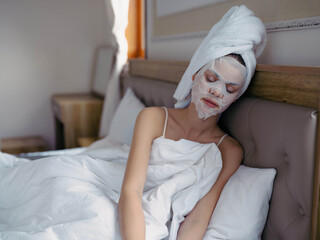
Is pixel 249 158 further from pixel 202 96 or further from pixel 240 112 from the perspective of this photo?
pixel 202 96

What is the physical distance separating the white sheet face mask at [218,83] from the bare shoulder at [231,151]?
0.14m

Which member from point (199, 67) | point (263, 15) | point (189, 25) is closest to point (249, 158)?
point (199, 67)

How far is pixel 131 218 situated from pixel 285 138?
56 centimetres

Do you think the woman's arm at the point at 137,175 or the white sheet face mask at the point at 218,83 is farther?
the white sheet face mask at the point at 218,83

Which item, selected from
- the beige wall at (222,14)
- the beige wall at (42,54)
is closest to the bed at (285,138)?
the beige wall at (222,14)

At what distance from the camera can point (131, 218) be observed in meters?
1.13

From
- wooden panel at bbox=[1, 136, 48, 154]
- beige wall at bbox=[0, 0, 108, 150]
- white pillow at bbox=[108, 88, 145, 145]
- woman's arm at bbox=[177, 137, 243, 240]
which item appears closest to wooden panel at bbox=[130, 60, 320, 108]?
woman's arm at bbox=[177, 137, 243, 240]

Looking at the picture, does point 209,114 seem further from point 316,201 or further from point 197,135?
Answer: point 316,201

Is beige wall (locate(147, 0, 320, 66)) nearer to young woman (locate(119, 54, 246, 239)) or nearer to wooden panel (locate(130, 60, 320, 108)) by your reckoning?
wooden panel (locate(130, 60, 320, 108))

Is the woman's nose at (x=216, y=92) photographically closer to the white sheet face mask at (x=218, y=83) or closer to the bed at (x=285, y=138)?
the white sheet face mask at (x=218, y=83)

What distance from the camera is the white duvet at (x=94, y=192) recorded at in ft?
3.76

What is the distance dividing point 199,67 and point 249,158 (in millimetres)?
394

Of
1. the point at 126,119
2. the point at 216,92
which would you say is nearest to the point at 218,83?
the point at 216,92

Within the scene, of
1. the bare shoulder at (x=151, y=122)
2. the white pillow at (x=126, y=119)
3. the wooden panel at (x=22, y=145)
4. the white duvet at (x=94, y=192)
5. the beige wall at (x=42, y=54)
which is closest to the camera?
the white duvet at (x=94, y=192)
